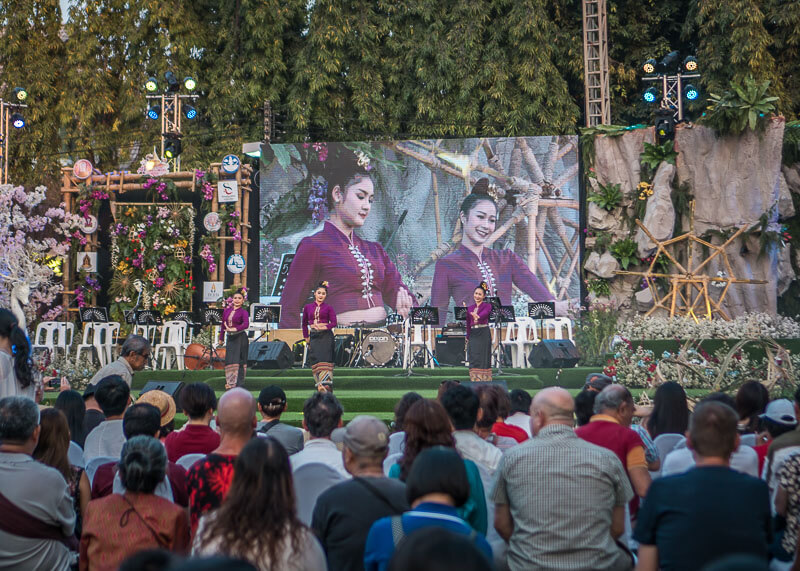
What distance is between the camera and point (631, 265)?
15.9 meters

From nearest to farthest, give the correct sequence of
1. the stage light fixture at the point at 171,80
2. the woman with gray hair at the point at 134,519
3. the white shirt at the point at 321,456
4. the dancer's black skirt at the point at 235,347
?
the woman with gray hair at the point at 134,519 → the white shirt at the point at 321,456 → the dancer's black skirt at the point at 235,347 → the stage light fixture at the point at 171,80

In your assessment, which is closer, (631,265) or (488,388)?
(488,388)

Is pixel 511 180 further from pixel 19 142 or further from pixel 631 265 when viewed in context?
pixel 19 142

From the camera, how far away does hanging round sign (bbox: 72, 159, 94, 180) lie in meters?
16.6

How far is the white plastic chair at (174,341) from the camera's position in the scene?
14630mm

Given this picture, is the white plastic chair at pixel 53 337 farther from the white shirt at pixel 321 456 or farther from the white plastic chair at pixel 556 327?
the white shirt at pixel 321 456

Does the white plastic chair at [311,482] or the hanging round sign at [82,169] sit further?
the hanging round sign at [82,169]

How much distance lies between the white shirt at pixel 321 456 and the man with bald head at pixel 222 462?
1.11 ft

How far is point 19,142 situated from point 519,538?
19804mm

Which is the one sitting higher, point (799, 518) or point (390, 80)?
point (390, 80)

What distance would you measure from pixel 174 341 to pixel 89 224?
3535 millimetres

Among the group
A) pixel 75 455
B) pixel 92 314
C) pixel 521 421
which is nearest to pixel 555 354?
pixel 92 314

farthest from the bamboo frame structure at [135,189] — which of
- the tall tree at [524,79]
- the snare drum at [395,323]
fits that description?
the tall tree at [524,79]

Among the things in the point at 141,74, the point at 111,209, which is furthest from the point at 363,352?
the point at 141,74
